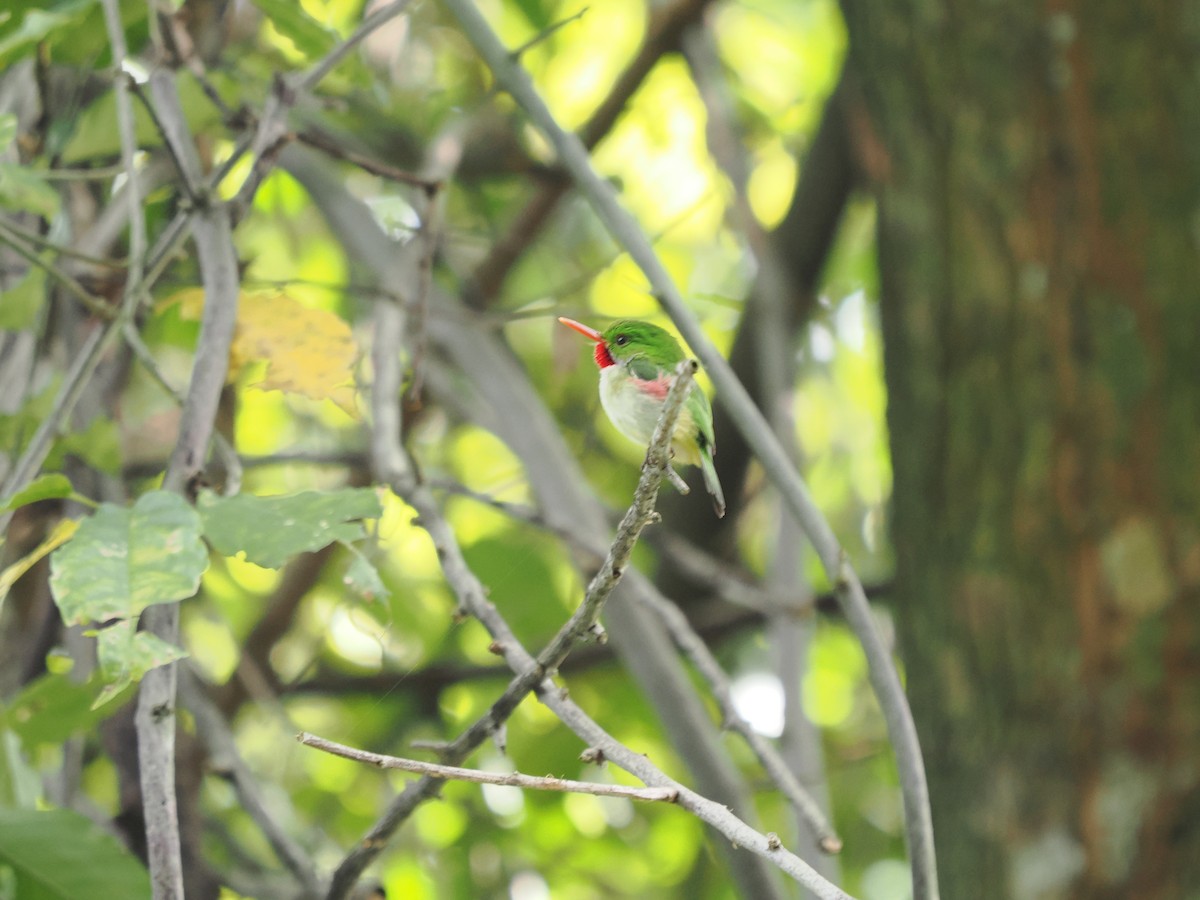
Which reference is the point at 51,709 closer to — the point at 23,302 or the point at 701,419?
the point at 23,302

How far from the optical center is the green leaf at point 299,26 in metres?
1.68

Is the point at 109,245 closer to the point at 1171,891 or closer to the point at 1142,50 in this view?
the point at 1142,50

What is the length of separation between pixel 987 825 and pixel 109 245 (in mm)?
1829

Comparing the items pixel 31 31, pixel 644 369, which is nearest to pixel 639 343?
pixel 644 369

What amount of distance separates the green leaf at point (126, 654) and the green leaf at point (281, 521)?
0.30ft

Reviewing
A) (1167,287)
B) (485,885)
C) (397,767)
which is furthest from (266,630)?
(397,767)

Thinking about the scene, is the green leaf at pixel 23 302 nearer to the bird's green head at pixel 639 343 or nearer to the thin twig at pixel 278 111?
the thin twig at pixel 278 111

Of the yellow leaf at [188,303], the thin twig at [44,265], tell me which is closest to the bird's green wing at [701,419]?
→ the thin twig at [44,265]

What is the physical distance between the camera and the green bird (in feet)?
3.27

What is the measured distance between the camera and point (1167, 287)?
7.46 ft

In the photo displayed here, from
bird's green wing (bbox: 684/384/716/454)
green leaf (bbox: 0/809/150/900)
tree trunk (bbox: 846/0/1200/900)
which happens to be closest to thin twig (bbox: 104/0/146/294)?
green leaf (bbox: 0/809/150/900)

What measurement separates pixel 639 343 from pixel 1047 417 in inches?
56.6

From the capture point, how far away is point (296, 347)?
1.71 meters

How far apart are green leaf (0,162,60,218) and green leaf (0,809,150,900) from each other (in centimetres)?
71
